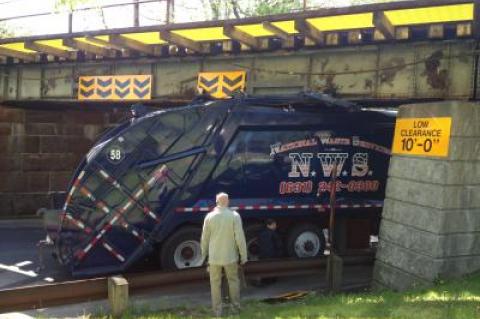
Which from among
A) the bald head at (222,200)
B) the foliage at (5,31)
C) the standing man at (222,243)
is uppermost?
the foliage at (5,31)

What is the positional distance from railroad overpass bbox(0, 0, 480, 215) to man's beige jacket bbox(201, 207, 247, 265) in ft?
15.4

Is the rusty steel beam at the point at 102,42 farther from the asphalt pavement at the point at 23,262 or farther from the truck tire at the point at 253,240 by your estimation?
the truck tire at the point at 253,240

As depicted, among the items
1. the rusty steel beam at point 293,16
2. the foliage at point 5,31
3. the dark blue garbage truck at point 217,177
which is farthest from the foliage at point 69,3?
the foliage at point 5,31

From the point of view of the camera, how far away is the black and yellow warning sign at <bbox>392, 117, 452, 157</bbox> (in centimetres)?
793

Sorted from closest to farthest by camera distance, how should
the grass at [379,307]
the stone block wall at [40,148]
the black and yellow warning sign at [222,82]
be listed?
1. the grass at [379,307]
2. the black and yellow warning sign at [222,82]
3. the stone block wall at [40,148]

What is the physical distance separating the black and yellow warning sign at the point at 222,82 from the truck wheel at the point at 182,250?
4.21 metres

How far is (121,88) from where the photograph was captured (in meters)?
14.5

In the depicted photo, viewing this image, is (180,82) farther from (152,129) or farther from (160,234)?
(160,234)

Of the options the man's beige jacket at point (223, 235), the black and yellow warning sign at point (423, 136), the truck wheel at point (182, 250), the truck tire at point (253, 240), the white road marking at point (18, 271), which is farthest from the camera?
the white road marking at point (18, 271)

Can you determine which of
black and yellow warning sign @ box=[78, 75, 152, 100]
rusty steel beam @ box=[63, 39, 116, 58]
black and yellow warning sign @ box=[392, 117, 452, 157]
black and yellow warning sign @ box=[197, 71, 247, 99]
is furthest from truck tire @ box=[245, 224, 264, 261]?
rusty steel beam @ box=[63, 39, 116, 58]

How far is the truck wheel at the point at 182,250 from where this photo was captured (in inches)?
371

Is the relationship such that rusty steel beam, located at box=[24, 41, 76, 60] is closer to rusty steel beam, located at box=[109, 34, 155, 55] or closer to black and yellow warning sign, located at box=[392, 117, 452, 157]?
rusty steel beam, located at box=[109, 34, 155, 55]

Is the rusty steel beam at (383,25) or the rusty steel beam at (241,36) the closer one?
the rusty steel beam at (383,25)

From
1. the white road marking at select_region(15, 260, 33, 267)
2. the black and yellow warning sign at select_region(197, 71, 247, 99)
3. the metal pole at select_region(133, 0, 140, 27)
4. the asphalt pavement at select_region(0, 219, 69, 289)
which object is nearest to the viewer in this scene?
the asphalt pavement at select_region(0, 219, 69, 289)
